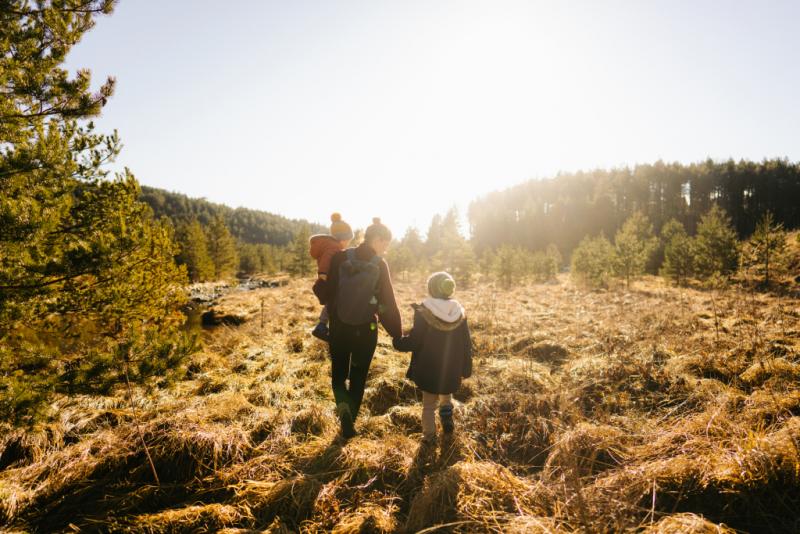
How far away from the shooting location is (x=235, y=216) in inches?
4973

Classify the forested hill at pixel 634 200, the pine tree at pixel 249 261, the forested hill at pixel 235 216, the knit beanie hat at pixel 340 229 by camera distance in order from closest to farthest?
the knit beanie hat at pixel 340 229, the forested hill at pixel 634 200, the pine tree at pixel 249 261, the forested hill at pixel 235 216

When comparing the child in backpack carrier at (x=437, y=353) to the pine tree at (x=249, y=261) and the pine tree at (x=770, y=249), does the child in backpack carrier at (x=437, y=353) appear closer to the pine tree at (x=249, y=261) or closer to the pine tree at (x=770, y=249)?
the pine tree at (x=770, y=249)

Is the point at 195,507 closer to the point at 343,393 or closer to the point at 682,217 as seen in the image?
the point at 343,393

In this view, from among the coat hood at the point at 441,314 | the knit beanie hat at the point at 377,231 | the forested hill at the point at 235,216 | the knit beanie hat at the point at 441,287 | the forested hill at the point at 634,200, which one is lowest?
the coat hood at the point at 441,314

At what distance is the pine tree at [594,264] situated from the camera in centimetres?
2350

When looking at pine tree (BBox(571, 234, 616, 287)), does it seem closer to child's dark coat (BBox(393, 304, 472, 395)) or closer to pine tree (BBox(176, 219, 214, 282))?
child's dark coat (BBox(393, 304, 472, 395))

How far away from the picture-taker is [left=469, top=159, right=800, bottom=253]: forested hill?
53.0m

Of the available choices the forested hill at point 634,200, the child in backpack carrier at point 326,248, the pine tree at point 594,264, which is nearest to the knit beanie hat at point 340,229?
the child in backpack carrier at point 326,248

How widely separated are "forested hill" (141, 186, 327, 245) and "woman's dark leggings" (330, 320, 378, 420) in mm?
111492

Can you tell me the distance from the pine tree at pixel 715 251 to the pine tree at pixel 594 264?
4913 millimetres

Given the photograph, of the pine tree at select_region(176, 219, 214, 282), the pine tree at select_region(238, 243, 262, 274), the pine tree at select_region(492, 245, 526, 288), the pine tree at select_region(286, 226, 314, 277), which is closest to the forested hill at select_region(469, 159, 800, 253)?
the pine tree at select_region(492, 245, 526, 288)

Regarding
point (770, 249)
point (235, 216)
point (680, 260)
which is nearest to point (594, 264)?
point (680, 260)

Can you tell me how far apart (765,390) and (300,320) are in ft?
29.3

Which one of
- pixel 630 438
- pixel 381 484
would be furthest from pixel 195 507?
pixel 630 438
